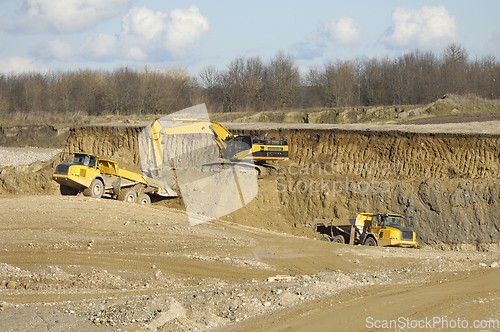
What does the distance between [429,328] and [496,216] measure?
45.2ft

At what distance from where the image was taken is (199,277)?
11.1 meters

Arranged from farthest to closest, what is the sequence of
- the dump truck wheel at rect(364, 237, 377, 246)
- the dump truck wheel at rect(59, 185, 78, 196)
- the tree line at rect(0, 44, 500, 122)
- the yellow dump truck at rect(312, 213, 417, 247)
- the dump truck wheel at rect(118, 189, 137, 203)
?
1. the tree line at rect(0, 44, 500, 122)
2. the dump truck wheel at rect(118, 189, 137, 203)
3. the dump truck wheel at rect(59, 185, 78, 196)
4. the dump truck wheel at rect(364, 237, 377, 246)
5. the yellow dump truck at rect(312, 213, 417, 247)

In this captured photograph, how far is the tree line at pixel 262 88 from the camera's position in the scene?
178ft

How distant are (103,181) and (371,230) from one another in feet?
39.2

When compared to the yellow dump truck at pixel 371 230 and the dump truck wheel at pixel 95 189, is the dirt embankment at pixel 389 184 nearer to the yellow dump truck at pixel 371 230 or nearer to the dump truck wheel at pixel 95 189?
the yellow dump truck at pixel 371 230

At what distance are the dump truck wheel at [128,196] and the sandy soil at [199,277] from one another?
7.94 ft

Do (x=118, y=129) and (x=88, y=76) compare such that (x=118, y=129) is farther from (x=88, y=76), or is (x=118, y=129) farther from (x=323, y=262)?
(x=88, y=76)

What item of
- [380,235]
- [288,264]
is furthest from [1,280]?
[380,235]

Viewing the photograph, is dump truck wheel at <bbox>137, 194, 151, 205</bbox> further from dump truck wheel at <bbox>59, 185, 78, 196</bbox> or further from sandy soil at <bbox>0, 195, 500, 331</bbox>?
sandy soil at <bbox>0, 195, 500, 331</bbox>

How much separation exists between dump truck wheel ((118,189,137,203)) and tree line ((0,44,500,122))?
36.4 metres

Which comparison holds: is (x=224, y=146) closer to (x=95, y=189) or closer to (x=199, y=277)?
(x=95, y=189)

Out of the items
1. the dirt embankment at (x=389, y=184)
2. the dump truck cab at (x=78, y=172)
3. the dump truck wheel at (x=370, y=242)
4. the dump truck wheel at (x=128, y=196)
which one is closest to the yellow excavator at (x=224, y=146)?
the dirt embankment at (x=389, y=184)

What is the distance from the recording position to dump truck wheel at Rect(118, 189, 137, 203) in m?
19.8

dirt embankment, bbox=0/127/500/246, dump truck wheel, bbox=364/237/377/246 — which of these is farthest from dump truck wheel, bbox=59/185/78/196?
dump truck wheel, bbox=364/237/377/246
